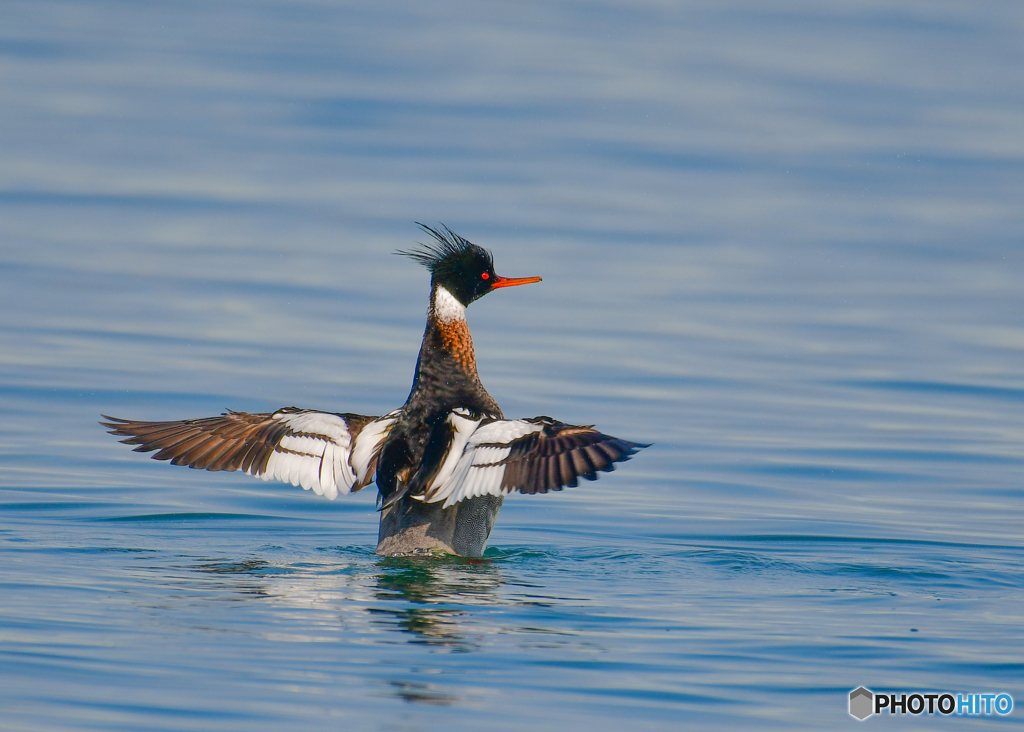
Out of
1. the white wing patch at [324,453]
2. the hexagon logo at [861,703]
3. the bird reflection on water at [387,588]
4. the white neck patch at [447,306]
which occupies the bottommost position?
the hexagon logo at [861,703]

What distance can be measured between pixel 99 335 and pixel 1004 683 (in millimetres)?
11990

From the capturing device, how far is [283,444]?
10.5 meters

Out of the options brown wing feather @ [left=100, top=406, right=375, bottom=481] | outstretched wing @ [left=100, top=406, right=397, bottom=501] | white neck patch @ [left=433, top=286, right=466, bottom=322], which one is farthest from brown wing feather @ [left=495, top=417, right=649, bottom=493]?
white neck patch @ [left=433, top=286, right=466, bottom=322]

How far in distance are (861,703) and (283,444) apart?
4655 mm

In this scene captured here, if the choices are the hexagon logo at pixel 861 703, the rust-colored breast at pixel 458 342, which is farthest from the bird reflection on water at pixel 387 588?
the hexagon logo at pixel 861 703

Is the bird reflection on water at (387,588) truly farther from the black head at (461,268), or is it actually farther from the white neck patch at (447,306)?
→ the black head at (461,268)

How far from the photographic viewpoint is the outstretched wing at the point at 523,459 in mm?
9172

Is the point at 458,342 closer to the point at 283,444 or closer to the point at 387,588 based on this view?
the point at 283,444

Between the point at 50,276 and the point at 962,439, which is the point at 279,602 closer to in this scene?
the point at 962,439

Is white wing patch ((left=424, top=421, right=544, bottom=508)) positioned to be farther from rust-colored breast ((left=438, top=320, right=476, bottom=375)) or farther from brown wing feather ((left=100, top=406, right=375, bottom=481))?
rust-colored breast ((left=438, top=320, right=476, bottom=375))

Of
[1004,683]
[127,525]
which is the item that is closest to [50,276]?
[127,525]

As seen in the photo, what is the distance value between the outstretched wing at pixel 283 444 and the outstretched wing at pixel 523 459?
27.2 inches

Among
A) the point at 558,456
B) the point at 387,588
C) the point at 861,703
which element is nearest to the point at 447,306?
the point at 558,456

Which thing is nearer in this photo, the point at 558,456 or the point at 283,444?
the point at 558,456
